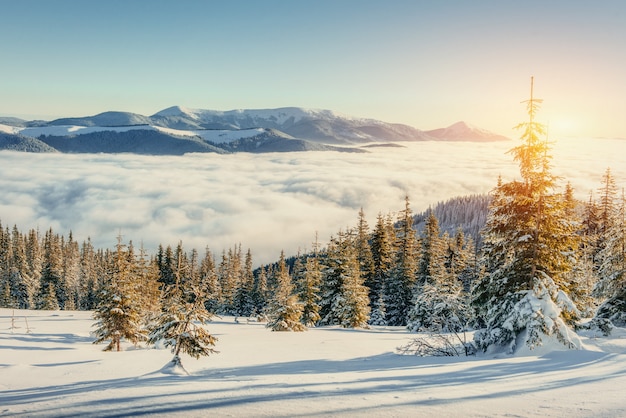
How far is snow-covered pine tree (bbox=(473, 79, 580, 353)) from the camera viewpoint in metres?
14.3

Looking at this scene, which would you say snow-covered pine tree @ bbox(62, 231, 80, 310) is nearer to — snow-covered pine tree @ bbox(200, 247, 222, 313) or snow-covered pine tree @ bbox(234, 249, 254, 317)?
snow-covered pine tree @ bbox(200, 247, 222, 313)

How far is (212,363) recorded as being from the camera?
13125 mm

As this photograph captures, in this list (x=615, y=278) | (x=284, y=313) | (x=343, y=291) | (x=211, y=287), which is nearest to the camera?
(x=615, y=278)

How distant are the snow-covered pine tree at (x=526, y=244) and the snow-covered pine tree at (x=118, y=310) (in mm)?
18530

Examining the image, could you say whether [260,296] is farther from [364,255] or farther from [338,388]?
[338,388]

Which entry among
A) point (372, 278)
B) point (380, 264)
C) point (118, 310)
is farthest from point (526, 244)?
point (380, 264)

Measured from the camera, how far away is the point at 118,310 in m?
22.8

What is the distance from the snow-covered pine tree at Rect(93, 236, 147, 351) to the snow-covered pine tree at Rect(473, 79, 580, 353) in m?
18.5

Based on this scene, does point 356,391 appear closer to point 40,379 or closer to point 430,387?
point 430,387

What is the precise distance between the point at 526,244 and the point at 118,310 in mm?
20542

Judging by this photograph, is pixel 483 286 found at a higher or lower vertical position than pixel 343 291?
higher

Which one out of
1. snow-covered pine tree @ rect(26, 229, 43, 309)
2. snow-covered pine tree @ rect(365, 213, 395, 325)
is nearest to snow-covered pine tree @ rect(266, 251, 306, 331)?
snow-covered pine tree @ rect(365, 213, 395, 325)

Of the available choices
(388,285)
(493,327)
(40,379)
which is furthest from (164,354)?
(388,285)

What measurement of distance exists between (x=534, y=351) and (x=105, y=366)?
1325 cm
